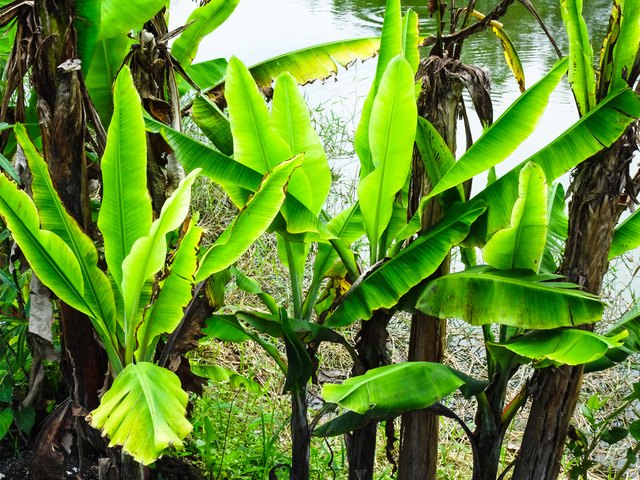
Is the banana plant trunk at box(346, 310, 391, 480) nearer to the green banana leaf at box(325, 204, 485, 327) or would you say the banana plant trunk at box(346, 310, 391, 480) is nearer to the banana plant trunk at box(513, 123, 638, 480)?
the green banana leaf at box(325, 204, 485, 327)

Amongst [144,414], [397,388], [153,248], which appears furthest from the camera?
[397,388]

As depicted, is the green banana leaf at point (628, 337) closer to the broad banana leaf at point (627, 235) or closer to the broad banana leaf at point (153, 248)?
the broad banana leaf at point (627, 235)

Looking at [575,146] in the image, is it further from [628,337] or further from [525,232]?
[628,337]

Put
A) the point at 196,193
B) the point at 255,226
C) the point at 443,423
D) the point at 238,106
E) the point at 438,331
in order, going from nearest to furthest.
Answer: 1. the point at 255,226
2. the point at 238,106
3. the point at 438,331
4. the point at 443,423
5. the point at 196,193

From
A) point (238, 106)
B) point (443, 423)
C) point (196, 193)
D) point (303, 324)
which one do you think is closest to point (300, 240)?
point (303, 324)

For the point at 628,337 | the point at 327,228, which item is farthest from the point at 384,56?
the point at 628,337

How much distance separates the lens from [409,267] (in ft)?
4.17

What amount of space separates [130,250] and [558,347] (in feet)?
2.25

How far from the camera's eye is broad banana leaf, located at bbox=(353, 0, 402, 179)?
1355 mm

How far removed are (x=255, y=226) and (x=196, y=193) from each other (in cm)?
188

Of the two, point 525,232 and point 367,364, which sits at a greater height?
point 525,232

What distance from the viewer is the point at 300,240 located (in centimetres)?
133

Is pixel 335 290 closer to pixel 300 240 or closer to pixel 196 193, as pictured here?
pixel 300 240

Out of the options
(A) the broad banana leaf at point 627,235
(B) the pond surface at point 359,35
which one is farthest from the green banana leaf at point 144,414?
(B) the pond surface at point 359,35
